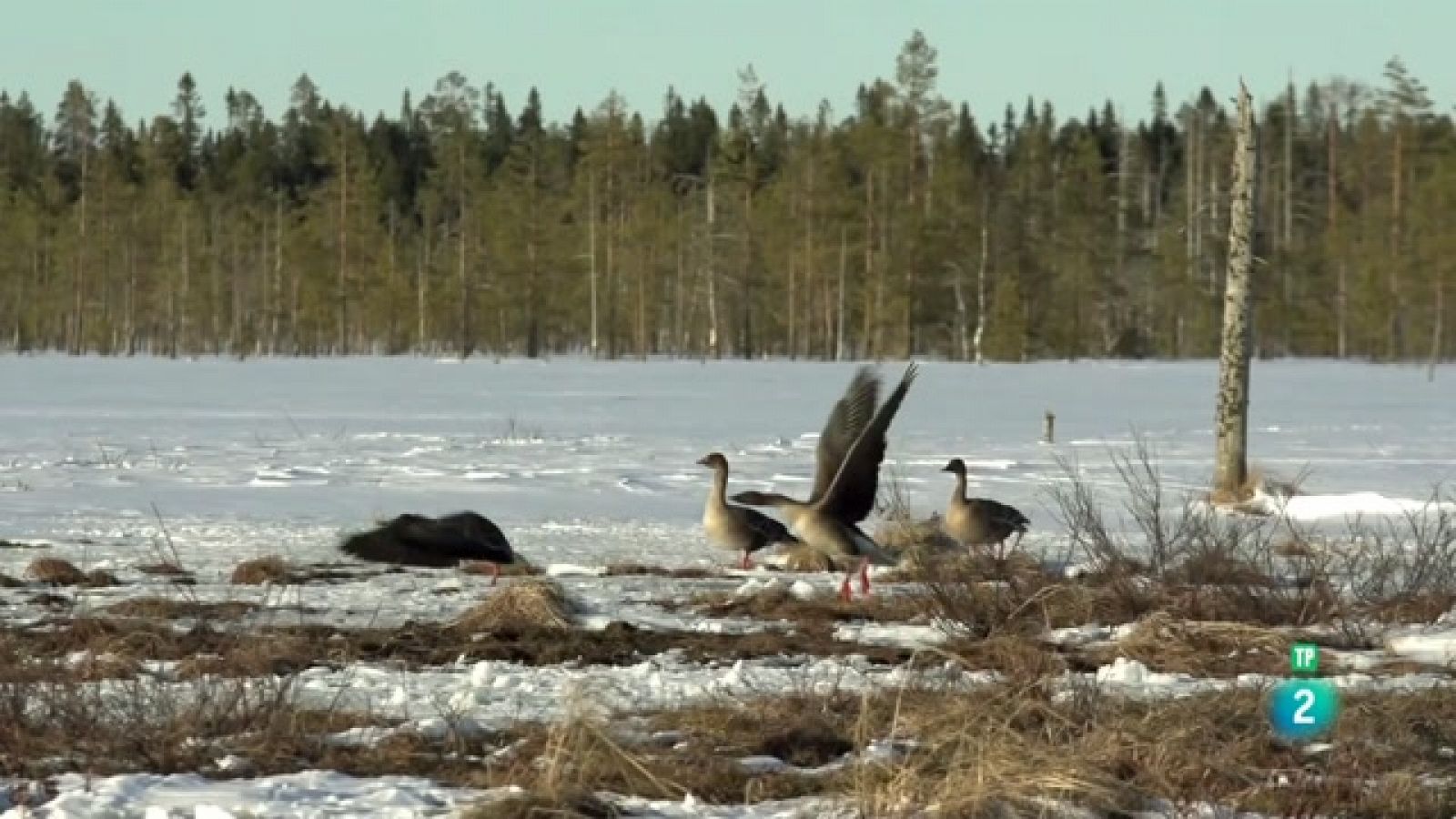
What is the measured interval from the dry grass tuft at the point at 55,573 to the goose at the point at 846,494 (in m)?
3.95

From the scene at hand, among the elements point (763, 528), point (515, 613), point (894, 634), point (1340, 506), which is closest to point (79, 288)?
point (1340, 506)

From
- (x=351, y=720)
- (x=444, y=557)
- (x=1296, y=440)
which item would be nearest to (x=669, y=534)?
(x=444, y=557)

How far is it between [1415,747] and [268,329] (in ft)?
270

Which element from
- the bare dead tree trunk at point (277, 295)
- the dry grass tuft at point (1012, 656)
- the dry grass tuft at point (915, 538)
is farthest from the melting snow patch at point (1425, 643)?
the bare dead tree trunk at point (277, 295)

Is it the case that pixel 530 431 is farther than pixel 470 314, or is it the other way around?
pixel 470 314

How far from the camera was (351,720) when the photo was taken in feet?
25.8

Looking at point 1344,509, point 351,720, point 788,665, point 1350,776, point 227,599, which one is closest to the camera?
point 1350,776

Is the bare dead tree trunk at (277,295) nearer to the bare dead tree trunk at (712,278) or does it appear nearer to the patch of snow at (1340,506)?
the bare dead tree trunk at (712,278)

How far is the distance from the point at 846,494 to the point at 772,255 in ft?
211

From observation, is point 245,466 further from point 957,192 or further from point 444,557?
point 957,192

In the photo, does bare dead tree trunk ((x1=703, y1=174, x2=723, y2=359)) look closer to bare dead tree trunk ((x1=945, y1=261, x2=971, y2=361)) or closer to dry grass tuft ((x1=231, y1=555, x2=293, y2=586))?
bare dead tree trunk ((x1=945, y1=261, x2=971, y2=361))

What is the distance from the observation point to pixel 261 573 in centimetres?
1295

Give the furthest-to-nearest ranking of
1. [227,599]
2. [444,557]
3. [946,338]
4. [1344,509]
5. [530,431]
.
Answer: [946,338] → [530,431] → [1344,509] → [444,557] → [227,599]

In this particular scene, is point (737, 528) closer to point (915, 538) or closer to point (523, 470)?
point (915, 538)
